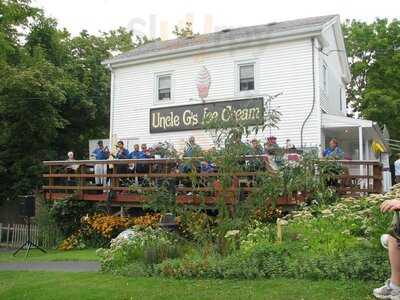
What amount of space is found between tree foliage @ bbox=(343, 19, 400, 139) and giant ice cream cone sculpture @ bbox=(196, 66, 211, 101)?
16241mm

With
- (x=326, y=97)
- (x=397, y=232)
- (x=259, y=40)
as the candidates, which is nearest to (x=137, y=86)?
(x=259, y=40)

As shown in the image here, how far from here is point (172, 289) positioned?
7336mm

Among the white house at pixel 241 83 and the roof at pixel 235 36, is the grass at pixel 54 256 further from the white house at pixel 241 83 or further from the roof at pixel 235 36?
the roof at pixel 235 36

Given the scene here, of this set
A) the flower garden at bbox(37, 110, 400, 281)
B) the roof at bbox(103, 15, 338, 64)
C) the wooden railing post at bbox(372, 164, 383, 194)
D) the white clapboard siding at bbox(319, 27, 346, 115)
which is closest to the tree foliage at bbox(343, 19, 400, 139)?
the white clapboard siding at bbox(319, 27, 346, 115)

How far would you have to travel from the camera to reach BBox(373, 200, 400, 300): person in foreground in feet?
18.5

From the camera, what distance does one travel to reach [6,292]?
8.61m

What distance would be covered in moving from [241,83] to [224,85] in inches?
25.1

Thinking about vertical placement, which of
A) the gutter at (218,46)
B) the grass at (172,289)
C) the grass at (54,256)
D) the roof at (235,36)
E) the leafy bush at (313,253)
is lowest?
the grass at (54,256)

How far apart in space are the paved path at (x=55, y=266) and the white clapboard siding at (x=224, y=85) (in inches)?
329

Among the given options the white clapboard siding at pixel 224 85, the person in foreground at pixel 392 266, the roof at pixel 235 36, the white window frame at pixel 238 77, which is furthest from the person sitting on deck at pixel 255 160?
the white window frame at pixel 238 77

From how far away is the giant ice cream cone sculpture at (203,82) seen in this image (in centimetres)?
2061

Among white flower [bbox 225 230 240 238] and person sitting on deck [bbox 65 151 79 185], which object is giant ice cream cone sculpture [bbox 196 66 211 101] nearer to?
person sitting on deck [bbox 65 151 79 185]

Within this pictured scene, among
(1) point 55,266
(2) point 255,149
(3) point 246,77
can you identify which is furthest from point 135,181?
(3) point 246,77

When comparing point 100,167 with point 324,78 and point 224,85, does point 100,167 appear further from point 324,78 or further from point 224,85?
point 324,78
